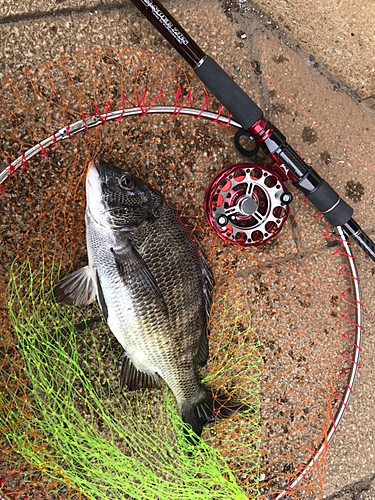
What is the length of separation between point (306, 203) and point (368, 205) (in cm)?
47

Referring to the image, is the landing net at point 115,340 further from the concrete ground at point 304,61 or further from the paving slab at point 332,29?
the paving slab at point 332,29

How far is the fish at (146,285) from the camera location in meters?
1.57

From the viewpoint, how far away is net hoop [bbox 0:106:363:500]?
1.59m

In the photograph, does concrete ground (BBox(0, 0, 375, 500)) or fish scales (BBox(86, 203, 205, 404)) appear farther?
concrete ground (BBox(0, 0, 375, 500))

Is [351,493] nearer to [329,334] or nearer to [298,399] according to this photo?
[298,399]

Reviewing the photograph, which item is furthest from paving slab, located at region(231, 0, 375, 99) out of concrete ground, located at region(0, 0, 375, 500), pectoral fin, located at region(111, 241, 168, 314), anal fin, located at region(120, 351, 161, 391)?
anal fin, located at region(120, 351, 161, 391)

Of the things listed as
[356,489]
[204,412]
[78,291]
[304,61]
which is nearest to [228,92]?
[304,61]

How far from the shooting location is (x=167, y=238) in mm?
1638

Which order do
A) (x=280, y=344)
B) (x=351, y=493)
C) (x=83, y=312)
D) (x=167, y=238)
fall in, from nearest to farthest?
1. (x=167, y=238)
2. (x=83, y=312)
3. (x=280, y=344)
4. (x=351, y=493)

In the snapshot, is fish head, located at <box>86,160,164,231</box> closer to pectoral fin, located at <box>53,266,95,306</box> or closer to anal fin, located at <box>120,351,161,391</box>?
pectoral fin, located at <box>53,266,95,306</box>

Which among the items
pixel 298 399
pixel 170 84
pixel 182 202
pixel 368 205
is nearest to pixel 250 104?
pixel 170 84

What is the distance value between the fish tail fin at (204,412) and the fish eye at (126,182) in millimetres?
1006

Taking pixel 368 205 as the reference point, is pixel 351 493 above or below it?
below

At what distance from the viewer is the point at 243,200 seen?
5.80 feet
